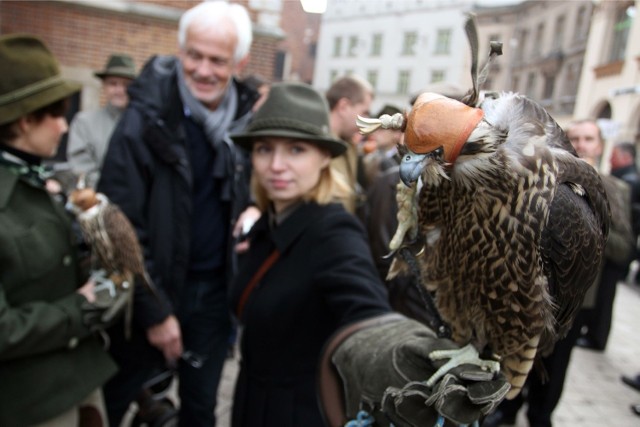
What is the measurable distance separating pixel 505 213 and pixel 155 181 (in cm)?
207

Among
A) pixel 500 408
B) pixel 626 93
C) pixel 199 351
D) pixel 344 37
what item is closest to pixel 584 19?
pixel 626 93

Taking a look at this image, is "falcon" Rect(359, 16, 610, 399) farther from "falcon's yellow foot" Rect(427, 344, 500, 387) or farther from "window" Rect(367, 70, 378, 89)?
"window" Rect(367, 70, 378, 89)

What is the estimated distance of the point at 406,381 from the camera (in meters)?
1.10

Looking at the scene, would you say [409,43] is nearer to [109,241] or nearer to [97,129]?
[97,129]

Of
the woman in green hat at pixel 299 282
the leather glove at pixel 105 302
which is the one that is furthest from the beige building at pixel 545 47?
the leather glove at pixel 105 302

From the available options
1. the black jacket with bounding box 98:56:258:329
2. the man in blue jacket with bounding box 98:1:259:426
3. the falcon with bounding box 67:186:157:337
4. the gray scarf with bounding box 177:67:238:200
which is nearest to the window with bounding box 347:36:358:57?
the man in blue jacket with bounding box 98:1:259:426

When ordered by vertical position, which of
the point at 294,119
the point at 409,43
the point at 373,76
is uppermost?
the point at 409,43

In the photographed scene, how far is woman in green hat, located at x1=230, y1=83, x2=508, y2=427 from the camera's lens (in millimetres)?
1521

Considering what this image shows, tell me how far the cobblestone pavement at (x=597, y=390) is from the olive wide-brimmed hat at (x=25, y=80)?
9.13 ft

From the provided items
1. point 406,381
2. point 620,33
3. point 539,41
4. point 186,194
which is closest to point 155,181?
point 186,194

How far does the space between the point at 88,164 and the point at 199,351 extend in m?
2.55

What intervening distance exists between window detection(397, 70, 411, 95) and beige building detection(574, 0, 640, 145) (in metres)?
21.1

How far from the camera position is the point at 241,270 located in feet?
7.11

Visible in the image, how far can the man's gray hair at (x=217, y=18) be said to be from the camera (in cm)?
253
